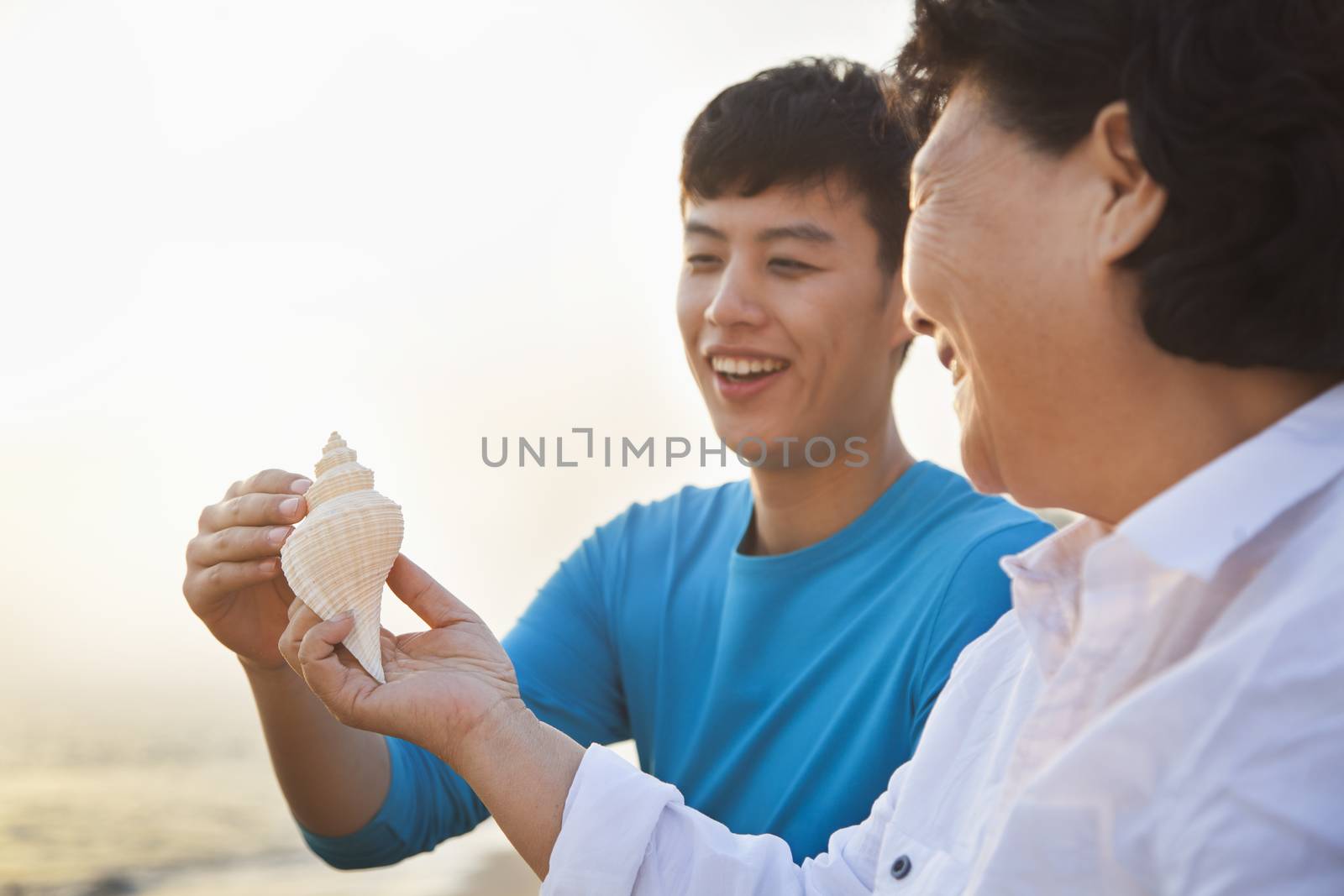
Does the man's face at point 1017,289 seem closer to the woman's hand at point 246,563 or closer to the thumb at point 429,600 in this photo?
the thumb at point 429,600

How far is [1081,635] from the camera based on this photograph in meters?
1.15

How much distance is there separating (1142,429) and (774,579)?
134 centimetres

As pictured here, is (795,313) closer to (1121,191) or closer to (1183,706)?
(1121,191)

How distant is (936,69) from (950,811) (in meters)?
0.91

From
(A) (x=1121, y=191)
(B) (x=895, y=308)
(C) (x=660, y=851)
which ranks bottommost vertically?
(C) (x=660, y=851)

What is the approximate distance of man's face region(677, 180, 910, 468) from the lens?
95.8 inches

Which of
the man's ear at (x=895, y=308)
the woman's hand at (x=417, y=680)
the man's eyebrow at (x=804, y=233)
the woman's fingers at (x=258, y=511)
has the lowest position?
the woman's hand at (x=417, y=680)

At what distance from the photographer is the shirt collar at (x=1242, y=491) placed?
1.03m

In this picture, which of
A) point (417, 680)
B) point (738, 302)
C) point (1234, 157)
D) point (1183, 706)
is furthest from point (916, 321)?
point (738, 302)

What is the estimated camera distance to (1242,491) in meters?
1.05

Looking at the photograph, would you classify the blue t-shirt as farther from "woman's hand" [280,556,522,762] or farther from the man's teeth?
"woman's hand" [280,556,522,762]

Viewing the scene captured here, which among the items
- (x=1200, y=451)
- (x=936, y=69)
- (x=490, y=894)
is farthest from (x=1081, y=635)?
(x=490, y=894)

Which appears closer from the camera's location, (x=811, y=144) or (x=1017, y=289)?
(x=1017, y=289)

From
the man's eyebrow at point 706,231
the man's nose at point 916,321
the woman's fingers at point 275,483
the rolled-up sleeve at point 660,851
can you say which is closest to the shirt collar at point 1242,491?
the man's nose at point 916,321
